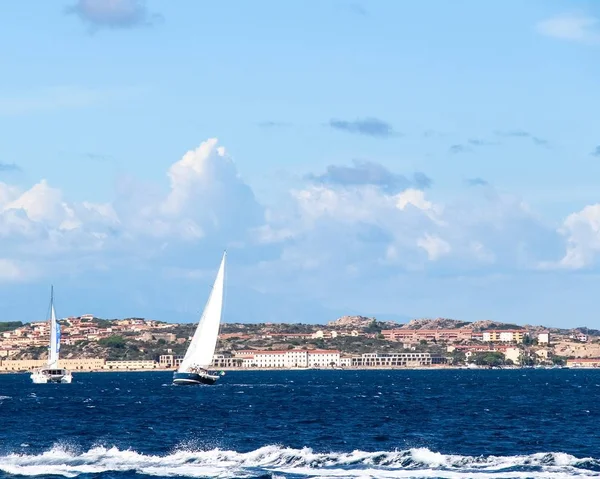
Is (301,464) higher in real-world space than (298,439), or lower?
lower

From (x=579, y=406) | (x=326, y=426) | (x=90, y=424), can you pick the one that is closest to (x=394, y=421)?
(x=326, y=426)

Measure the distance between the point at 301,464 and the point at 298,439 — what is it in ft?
68.9

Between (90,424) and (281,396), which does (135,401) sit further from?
(90,424)

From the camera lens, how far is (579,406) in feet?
520

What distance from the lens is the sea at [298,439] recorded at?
7931 cm

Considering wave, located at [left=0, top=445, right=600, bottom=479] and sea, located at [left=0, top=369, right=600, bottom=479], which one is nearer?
wave, located at [left=0, top=445, right=600, bottom=479]

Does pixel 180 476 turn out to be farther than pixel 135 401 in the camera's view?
No

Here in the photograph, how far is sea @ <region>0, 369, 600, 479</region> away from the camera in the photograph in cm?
7931

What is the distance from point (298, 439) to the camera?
102m

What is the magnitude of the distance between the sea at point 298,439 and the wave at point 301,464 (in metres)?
0.06

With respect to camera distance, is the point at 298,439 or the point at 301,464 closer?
the point at 301,464

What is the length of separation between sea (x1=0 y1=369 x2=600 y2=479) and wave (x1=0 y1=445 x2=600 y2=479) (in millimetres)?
64

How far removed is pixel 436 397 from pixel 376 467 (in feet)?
357

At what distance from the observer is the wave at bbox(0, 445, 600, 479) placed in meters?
77.1
